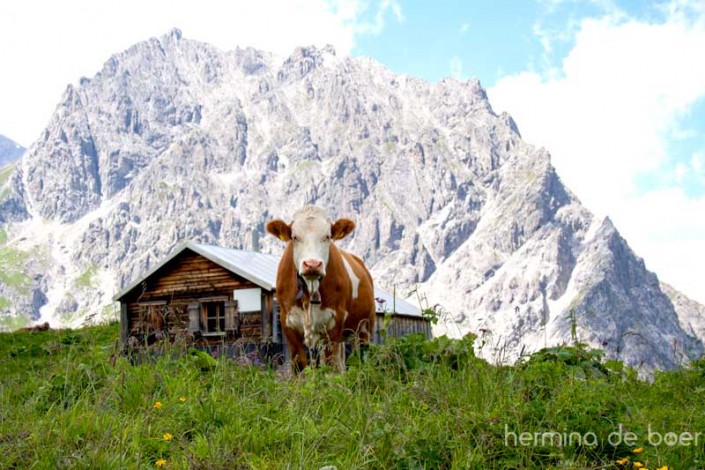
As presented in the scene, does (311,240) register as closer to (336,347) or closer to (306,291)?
(306,291)

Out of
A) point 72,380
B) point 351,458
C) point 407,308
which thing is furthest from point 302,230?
point 407,308

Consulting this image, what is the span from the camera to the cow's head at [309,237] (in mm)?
8570

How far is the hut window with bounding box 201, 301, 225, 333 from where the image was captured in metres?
24.9

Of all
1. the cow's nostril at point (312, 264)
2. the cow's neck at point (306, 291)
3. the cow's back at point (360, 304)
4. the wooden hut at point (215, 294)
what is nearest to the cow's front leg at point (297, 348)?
the cow's neck at point (306, 291)

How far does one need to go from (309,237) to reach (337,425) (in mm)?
4515

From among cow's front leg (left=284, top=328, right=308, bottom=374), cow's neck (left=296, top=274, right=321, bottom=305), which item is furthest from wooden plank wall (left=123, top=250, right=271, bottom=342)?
cow's neck (left=296, top=274, right=321, bottom=305)

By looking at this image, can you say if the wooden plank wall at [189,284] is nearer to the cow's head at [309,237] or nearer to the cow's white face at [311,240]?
the cow's head at [309,237]

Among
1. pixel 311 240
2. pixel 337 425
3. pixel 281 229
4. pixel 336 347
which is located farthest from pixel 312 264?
pixel 337 425

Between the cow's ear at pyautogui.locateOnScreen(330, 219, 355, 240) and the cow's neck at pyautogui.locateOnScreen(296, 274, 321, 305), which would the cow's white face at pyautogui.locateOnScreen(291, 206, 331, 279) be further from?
the cow's ear at pyautogui.locateOnScreen(330, 219, 355, 240)

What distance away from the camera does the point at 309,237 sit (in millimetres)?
8961

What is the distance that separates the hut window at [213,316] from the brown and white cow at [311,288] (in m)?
15.9

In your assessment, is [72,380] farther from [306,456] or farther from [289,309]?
[289,309]

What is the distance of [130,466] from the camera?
13.0 feet

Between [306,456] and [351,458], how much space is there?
29 cm
